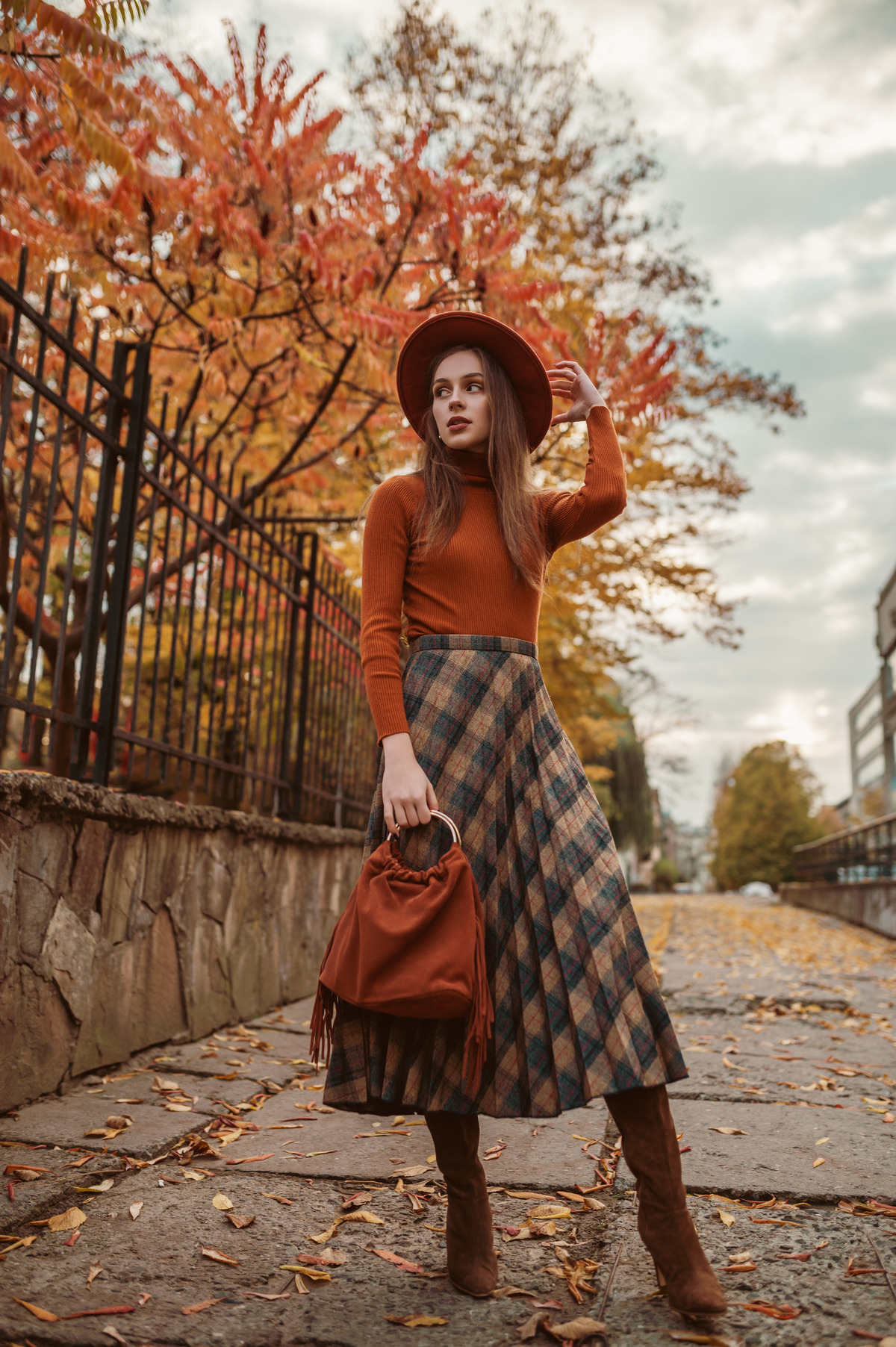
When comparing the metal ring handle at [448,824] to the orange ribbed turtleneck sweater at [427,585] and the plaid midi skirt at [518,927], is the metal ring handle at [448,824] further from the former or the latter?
the orange ribbed turtleneck sweater at [427,585]

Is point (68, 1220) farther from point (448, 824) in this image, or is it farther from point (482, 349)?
point (482, 349)

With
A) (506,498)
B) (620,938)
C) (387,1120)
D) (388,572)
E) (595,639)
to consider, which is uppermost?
(595,639)

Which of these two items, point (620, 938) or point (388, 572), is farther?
point (388, 572)

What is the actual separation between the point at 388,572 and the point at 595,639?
26.5 ft

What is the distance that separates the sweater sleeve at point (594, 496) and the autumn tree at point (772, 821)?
1270 inches

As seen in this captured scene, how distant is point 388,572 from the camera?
198 cm

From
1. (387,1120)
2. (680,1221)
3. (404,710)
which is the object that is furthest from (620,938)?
(387,1120)

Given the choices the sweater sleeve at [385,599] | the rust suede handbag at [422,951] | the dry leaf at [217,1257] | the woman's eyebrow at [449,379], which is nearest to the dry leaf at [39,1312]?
the dry leaf at [217,1257]

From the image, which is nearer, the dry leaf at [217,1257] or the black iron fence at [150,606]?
the dry leaf at [217,1257]

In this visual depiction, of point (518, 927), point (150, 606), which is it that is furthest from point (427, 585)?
point (150, 606)

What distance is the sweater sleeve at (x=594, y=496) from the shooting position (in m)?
2.10

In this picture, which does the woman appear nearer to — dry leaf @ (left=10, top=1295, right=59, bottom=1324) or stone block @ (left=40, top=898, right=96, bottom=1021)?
dry leaf @ (left=10, top=1295, right=59, bottom=1324)

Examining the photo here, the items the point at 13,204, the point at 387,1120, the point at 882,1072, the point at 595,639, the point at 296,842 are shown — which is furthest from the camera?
the point at 595,639

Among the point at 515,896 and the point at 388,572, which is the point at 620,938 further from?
the point at 388,572
